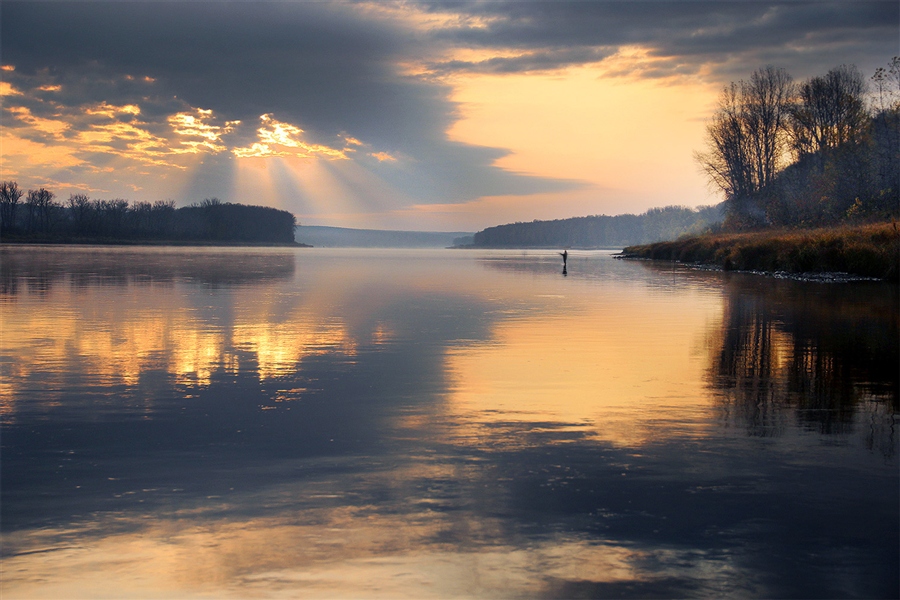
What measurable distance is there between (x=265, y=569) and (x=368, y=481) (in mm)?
1814


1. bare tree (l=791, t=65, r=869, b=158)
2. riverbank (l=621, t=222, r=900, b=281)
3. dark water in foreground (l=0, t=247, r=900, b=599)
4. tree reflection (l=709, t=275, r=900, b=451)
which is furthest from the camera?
bare tree (l=791, t=65, r=869, b=158)

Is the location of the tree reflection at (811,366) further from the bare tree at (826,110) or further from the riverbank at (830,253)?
the bare tree at (826,110)

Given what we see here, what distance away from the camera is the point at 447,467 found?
24.5 ft

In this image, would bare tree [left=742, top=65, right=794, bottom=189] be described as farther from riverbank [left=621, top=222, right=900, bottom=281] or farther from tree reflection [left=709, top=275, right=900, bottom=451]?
tree reflection [left=709, top=275, right=900, bottom=451]

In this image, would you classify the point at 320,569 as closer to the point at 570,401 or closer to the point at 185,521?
the point at 185,521

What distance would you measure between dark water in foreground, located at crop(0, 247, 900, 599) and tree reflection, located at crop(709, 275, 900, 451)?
0.08 meters

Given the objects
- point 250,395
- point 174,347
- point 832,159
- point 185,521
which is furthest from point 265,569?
point 832,159

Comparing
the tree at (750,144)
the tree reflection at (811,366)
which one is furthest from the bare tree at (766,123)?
the tree reflection at (811,366)

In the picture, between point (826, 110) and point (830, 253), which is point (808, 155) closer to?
point (826, 110)

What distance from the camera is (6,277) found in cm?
3881

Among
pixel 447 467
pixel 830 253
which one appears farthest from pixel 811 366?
pixel 830 253

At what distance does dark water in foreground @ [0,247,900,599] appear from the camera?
209 inches

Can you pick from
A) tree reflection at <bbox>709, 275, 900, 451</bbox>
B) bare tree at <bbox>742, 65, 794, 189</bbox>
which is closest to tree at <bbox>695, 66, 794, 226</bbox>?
bare tree at <bbox>742, 65, 794, 189</bbox>

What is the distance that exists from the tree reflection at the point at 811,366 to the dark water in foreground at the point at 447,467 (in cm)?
8
